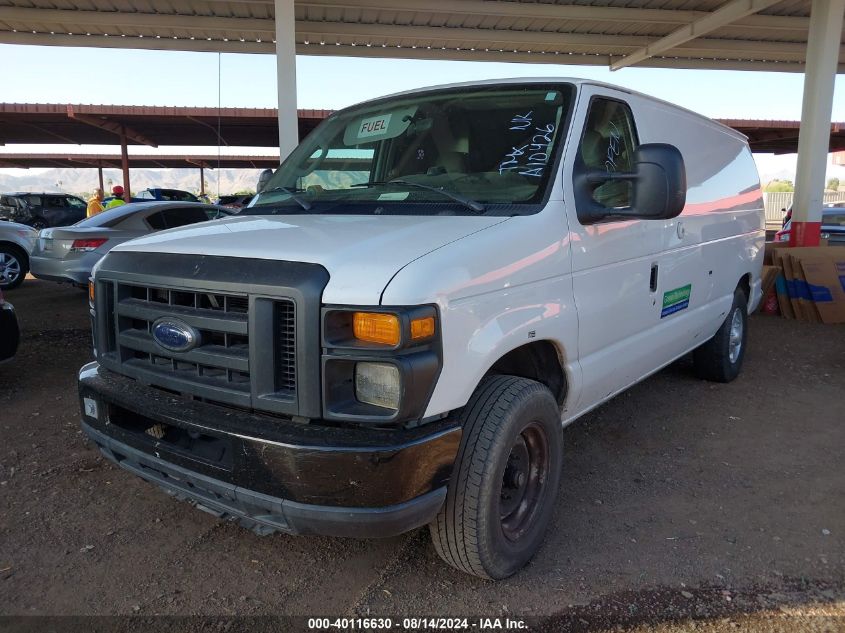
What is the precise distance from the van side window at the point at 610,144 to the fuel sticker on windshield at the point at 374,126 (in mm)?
1140

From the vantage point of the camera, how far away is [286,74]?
9781 millimetres

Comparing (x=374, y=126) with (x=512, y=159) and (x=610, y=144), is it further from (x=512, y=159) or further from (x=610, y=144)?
(x=610, y=144)

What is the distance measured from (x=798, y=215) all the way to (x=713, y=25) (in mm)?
4100

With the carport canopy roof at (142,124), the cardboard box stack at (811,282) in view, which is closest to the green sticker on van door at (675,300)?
the cardboard box stack at (811,282)

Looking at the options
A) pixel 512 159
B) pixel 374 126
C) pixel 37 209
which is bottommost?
pixel 37 209

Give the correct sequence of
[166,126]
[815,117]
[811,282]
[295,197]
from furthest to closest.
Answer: [166,126] < [815,117] < [811,282] < [295,197]

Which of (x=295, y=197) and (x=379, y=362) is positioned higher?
(x=295, y=197)

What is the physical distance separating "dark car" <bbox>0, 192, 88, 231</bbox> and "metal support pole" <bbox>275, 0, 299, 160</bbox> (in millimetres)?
17115

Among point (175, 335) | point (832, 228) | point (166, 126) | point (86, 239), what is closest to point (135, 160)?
point (166, 126)

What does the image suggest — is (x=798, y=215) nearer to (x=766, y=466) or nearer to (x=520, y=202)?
(x=766, y=466)

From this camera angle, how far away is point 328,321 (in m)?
2.14

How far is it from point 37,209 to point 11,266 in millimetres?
14561

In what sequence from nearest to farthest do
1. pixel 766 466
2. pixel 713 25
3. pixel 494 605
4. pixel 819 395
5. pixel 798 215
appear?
pixel 494 605 < pixel 766 466 < pixel 819 395 < pixel 798 215 < pixel 713 25

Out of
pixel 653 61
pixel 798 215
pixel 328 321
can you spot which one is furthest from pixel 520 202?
pixel 653 61
